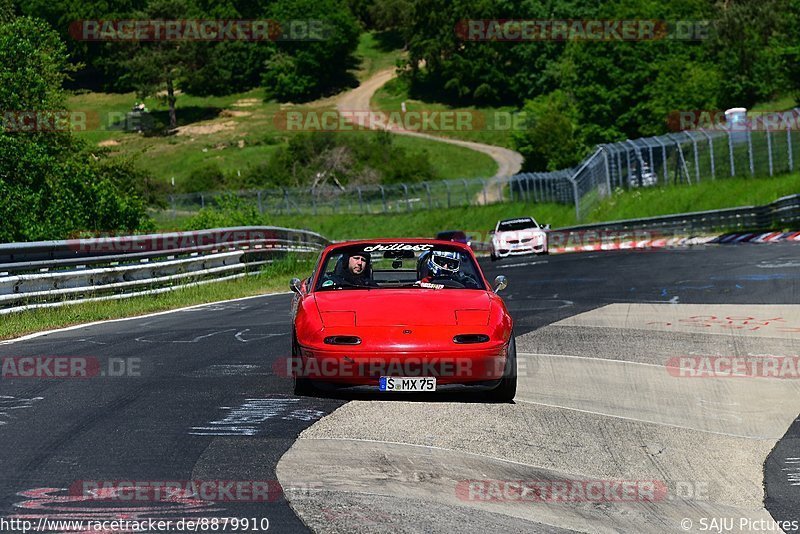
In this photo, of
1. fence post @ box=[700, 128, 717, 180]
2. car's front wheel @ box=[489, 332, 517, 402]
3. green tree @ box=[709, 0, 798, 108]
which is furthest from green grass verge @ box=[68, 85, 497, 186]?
car's front wheel @ box=[489, 332, 517, 402]

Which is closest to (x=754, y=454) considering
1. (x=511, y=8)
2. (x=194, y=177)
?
(x=194, y=177)

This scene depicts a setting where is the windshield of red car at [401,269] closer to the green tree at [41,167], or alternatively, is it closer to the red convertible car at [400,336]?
the red convertible car at [400,336]

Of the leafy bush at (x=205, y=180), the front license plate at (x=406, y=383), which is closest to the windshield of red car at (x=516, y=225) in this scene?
the front license plate at (x=406, y=383)

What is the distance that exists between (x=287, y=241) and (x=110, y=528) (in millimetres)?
28584

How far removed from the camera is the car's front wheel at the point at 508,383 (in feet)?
32.8

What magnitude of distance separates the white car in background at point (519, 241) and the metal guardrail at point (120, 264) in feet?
31.4

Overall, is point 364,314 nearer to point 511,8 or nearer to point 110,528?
point 110,528

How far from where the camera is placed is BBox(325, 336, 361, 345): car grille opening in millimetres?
9742

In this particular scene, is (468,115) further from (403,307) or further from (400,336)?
(400,336)

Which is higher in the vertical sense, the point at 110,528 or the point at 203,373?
the point at 110,528

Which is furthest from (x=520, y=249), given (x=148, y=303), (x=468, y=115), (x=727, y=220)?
(x=468, y=115)

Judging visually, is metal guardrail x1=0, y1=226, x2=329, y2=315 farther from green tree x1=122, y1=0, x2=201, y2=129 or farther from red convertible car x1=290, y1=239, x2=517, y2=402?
green tree x1=122, y1=0, x2=201, y2=129

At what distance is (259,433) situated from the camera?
853cm

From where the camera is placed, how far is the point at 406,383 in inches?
378
